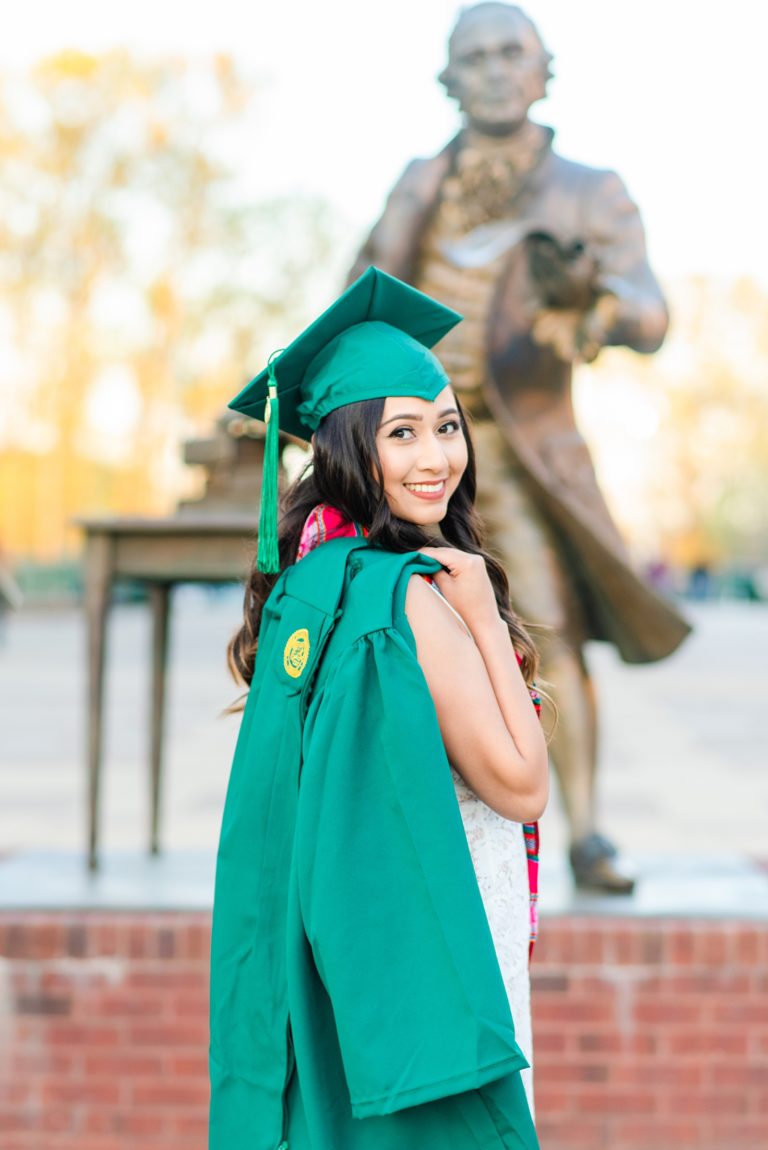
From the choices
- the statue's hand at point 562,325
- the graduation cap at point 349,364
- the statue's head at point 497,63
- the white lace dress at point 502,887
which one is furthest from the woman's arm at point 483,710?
the statue's head at point 497,63

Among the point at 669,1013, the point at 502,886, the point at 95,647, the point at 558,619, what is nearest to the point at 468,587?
the point at 502,886

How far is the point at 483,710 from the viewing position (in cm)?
173

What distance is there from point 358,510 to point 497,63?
2164 mm

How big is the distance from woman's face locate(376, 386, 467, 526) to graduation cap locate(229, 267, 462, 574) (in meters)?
0.03

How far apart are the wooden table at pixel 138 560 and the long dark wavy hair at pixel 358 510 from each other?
5.76 feet

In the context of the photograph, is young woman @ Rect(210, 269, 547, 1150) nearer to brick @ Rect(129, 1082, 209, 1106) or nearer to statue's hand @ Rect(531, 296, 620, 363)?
statue's hand @ Rect(531, 296, 620, 363)

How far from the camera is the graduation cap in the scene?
1.88 meters

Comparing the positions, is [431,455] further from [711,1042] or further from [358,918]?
[711,1042]

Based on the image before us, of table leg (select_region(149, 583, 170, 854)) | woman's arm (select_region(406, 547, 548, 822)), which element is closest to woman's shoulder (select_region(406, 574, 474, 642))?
woman's arm (select_region(406, 547, 548, 822))

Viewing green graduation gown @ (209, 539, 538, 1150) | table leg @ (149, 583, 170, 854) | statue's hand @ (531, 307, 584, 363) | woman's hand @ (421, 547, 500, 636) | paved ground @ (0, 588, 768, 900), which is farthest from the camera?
paved ground @ (0, 588, 768, 900)

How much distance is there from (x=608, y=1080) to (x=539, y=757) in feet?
A: 6.92

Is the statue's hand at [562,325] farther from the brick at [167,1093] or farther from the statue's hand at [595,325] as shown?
the brick at [167,1093]

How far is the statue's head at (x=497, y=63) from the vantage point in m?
3.62

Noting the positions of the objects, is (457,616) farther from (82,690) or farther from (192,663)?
(192,663)
